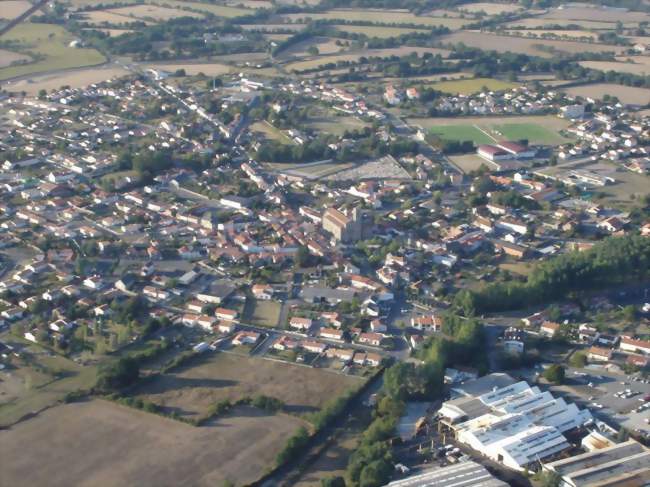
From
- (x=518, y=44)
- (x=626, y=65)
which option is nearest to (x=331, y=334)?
(x=626, y=65)

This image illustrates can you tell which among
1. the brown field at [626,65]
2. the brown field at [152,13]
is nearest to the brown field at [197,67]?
the brown field at [152,13]

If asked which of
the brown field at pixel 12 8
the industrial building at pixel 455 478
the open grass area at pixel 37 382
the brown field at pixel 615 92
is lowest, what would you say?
the brown field at pixel 615 92

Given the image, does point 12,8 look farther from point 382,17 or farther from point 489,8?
point 489,8

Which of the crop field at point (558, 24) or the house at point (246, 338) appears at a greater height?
the house at point (246, 338)

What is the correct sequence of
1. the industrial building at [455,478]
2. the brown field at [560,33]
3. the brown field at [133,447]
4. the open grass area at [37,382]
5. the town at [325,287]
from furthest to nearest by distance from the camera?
the brown field at [560,33] < the open grass area at [37,382] < the town at [325,287] < the brown field at [133,447] < the industrial building at [455,478]

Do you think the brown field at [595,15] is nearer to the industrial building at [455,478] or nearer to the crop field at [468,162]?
the crop field at [468,162]

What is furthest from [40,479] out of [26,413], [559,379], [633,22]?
Result: [633,22]

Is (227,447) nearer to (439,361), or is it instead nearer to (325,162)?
(439,361)
